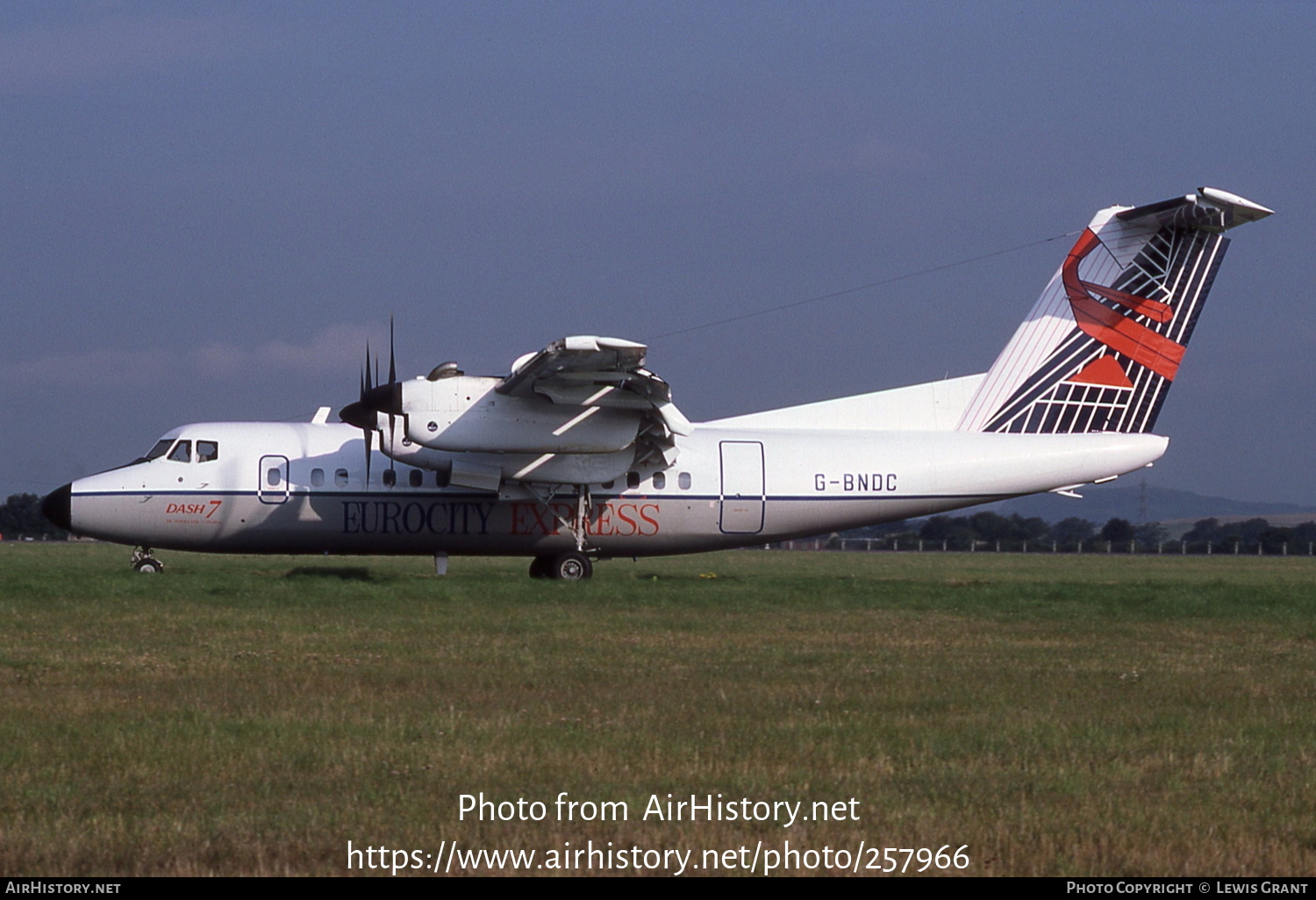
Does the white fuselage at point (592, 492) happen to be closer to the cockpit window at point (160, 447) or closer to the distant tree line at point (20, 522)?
the cockpit window at point (160, 447)

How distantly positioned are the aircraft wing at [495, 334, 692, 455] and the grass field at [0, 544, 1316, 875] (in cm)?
423

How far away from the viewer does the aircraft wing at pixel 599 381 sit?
20422mm

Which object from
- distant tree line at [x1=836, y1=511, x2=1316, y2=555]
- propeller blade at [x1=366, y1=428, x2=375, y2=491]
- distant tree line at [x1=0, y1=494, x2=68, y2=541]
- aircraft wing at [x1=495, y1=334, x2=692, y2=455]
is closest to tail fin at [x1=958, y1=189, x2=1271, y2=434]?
aircraft wing at [x1=495, y1=334, x2=692, y2=455]

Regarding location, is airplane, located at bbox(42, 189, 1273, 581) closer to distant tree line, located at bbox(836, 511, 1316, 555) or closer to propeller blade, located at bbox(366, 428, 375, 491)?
propeller blade, located at bbox(366, 428, 375, 491)

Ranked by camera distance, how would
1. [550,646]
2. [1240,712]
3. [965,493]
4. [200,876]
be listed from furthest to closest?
1. [965,493]
2. [550,646]
3. [1240,712]
4. [200,876]

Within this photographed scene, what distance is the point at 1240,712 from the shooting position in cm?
1009

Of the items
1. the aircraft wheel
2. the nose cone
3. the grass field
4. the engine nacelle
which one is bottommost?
the grass field

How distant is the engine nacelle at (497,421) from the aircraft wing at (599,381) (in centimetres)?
24

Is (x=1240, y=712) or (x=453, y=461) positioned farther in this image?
(x=453, y=461)

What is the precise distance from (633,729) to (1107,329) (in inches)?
734

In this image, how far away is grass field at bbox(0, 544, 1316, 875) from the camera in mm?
6434

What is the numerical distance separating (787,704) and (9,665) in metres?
6.58
